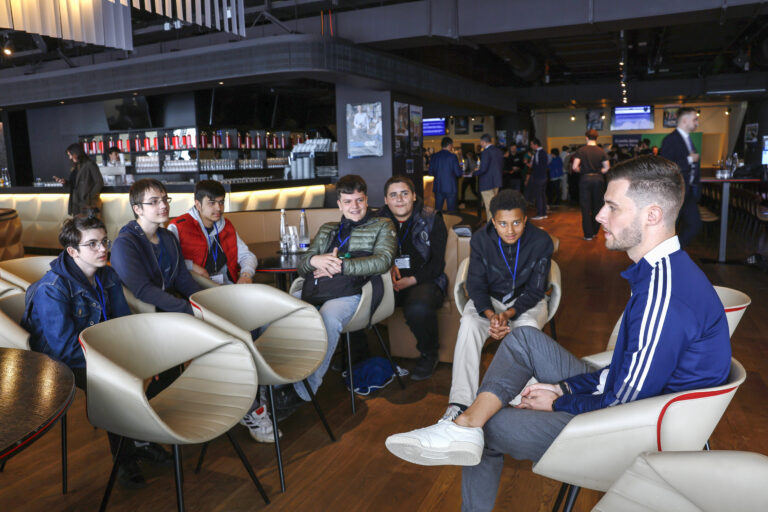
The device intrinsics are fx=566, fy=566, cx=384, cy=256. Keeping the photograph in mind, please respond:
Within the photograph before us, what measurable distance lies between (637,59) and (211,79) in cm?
1061

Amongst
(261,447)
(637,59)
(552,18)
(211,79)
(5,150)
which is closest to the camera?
(261,447)

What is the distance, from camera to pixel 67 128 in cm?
1166

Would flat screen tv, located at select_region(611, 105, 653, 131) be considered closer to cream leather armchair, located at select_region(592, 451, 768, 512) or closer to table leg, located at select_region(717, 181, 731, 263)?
table leg, located at select_region(717, 181, 731, 263)

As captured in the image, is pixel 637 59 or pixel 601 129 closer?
pixel 637 59

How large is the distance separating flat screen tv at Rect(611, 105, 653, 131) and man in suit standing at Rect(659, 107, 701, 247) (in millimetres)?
14125

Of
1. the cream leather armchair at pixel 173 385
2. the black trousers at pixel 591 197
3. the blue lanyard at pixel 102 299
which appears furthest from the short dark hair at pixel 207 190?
the black trousers at pixel 591 197

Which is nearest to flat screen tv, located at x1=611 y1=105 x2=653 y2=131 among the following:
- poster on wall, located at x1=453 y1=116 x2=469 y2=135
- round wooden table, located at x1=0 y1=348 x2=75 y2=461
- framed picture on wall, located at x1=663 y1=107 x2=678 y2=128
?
framed picture on wall, located at x1=663 y1=107 x2=678 y2=128

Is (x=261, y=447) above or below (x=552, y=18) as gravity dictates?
below

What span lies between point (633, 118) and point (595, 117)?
49.3 inches

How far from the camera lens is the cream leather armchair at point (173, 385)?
6.14 feet

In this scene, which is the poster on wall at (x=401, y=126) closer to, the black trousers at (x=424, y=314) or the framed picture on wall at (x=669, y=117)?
the black trousers at (x=424, y=314)

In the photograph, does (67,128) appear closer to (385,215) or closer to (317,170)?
(317,170)

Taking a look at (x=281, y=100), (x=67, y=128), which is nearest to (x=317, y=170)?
(x=281, y=100)

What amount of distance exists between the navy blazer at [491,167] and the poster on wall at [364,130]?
2.51 m
